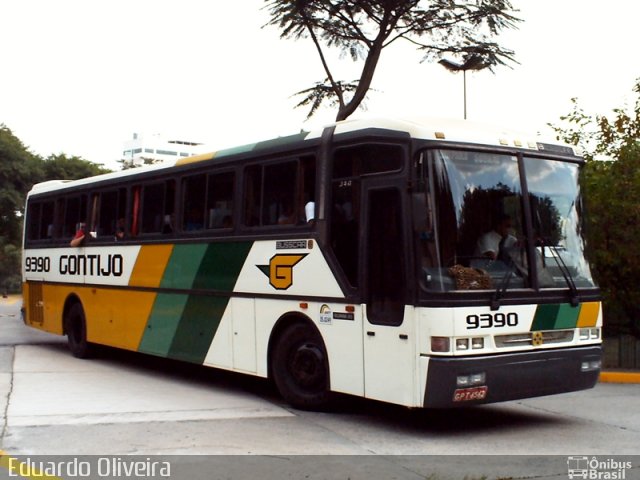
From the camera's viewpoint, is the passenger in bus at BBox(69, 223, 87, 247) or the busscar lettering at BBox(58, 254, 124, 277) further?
the passenger in bus at BBox(69, 223, 87, 247)

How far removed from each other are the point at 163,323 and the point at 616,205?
796cm

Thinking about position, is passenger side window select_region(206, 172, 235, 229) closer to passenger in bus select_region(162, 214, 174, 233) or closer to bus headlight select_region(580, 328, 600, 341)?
passenger in bus select_region(162, 214, 174, 233)

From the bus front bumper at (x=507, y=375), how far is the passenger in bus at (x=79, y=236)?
864 cm

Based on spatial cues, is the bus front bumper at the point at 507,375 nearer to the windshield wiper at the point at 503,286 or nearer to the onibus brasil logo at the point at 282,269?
the windshield wiper at the point at 503,286

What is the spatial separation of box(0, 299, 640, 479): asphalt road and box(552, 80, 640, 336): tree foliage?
11.6 ft

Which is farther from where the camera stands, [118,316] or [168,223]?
[118,316]

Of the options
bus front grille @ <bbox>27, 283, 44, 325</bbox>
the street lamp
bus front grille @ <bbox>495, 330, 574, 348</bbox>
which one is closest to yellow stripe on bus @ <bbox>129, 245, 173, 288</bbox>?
bus front grille @ <bbox>27, 283, 44, 325</bbox>

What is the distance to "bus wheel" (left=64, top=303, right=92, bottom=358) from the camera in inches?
596

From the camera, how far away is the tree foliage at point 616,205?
15.0 meters

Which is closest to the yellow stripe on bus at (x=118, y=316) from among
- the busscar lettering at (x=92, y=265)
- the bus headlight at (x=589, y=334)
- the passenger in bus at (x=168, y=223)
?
the busscar lettering at (x=92, y=265)

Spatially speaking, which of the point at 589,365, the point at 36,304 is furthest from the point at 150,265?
the point at 589,365

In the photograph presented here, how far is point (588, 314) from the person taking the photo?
9086mm

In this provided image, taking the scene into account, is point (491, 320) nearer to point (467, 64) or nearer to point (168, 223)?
point (168, 223)

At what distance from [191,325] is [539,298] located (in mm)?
4958
